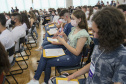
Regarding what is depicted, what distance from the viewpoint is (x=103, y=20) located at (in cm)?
75

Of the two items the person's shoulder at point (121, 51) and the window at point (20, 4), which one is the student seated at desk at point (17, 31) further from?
the window at point (20, 4)

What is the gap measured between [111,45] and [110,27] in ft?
0.41

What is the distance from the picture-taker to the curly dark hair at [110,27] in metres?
0.72

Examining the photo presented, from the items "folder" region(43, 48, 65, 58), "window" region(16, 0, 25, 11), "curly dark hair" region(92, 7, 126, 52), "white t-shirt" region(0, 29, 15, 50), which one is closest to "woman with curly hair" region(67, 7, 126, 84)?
"curly dark hair" region(92, 7, 126, 52)

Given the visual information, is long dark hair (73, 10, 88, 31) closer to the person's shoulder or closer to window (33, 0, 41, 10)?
the person's shoulder

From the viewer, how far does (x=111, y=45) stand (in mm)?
756

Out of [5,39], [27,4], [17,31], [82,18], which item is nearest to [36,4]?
[27,4]

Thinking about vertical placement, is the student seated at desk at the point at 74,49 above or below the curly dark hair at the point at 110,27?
below

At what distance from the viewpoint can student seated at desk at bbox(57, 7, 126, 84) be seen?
0.72 metres

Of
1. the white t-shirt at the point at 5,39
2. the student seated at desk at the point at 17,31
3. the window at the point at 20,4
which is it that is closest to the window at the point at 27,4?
the window at the point at 20,4

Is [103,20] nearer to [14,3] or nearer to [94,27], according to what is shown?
[94,27]

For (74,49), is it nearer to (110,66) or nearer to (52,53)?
(52,53)

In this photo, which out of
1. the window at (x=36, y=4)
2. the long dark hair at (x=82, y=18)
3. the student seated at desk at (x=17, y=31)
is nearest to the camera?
the long dark hair at (x=82, y=18)

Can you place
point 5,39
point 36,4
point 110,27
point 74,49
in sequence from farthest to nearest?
point 36,4 → point 5,39 → point 74,49 → point 110,27
